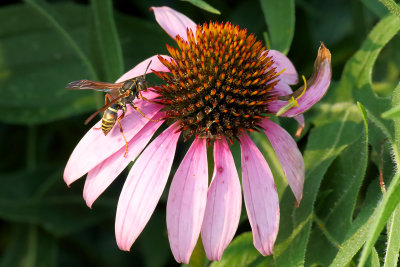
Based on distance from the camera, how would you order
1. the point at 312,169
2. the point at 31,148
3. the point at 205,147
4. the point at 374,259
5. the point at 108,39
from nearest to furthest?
the point at 374,259 < the point at 205,147 < the point at 312,169 < the point at 108,39 < the point at 31,148

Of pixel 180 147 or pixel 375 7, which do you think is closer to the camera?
pixel 375 7

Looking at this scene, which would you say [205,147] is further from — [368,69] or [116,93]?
[368,69]

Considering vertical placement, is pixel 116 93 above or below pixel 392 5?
below

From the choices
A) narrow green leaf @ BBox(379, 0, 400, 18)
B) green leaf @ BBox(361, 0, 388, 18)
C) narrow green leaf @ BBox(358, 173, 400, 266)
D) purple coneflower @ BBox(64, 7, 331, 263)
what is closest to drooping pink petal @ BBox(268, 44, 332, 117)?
purple coneflower @ BBox(64, 7, 331, 263)

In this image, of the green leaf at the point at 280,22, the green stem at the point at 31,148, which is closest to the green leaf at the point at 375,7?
the green leaf at the point at 280,22

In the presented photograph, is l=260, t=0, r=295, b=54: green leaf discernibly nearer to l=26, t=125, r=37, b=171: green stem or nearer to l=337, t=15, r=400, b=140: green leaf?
l=337, t=15, r=400, b=140: green leaf

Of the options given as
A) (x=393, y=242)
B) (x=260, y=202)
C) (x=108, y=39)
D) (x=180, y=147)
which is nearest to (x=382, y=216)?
(x=393, y=242)

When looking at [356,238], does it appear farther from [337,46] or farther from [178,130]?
[337,46]
